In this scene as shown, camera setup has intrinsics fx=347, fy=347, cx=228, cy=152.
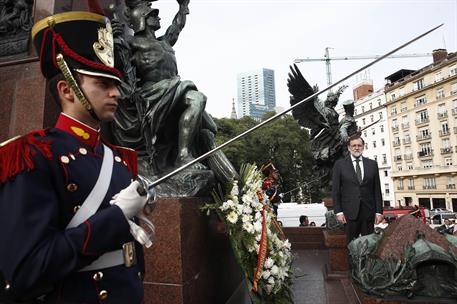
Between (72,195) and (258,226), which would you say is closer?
(72,195)

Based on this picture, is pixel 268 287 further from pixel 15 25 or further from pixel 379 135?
pixel 379 135

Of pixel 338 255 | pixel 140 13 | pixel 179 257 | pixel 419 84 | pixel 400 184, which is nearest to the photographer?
pixel 179 257

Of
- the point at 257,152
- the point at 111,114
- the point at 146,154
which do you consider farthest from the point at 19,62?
the point at 257,152

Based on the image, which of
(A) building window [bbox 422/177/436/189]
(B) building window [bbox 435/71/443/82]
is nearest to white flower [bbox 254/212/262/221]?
(A) building window [bbox 422/177/436/189]

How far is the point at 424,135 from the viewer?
54.2 metres

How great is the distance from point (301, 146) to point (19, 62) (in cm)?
2996

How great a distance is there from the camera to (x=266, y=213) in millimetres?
3719

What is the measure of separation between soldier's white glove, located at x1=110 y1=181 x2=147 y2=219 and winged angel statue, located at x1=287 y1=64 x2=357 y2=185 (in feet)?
28.2

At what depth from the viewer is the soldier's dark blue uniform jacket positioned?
1.17 meters

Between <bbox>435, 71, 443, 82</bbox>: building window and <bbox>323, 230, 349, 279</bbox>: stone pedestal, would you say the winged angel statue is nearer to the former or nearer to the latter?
<bbox>323, 230, 349, 279</bbox>: stone pedestal

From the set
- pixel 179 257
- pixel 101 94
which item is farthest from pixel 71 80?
pixel 179 257

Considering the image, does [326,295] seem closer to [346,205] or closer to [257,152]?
[346,205]

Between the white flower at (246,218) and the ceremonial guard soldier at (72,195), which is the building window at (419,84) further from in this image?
the ceremonial guard soldier at (72,195)

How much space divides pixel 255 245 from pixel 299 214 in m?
12.7
